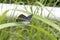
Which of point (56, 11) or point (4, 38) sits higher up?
point (56, 11)

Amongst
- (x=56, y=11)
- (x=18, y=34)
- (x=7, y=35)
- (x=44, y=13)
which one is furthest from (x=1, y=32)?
(x=56, y=11)

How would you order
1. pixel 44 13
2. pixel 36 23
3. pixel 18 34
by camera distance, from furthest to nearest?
pixel 44 13 < pixel 36 23 < pixel 18 34

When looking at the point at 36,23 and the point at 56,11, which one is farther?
the point at 56,11

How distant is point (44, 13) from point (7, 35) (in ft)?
1.03

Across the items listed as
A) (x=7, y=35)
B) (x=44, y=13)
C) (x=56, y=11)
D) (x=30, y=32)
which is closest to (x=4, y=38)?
(x=7, y=35)

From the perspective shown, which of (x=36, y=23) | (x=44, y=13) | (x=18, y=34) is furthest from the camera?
(x=44, y=13)

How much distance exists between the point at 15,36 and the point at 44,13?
35 cm

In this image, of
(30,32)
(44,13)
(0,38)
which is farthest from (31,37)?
(44,13)

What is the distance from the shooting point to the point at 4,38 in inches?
49.3

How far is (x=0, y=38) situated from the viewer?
113cm

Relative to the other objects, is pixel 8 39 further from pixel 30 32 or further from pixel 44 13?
pixel 44 13

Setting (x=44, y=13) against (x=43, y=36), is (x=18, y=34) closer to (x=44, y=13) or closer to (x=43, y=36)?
(x=43, y=36)

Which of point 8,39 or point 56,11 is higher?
point 56,11

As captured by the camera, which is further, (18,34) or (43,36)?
(43,36)
